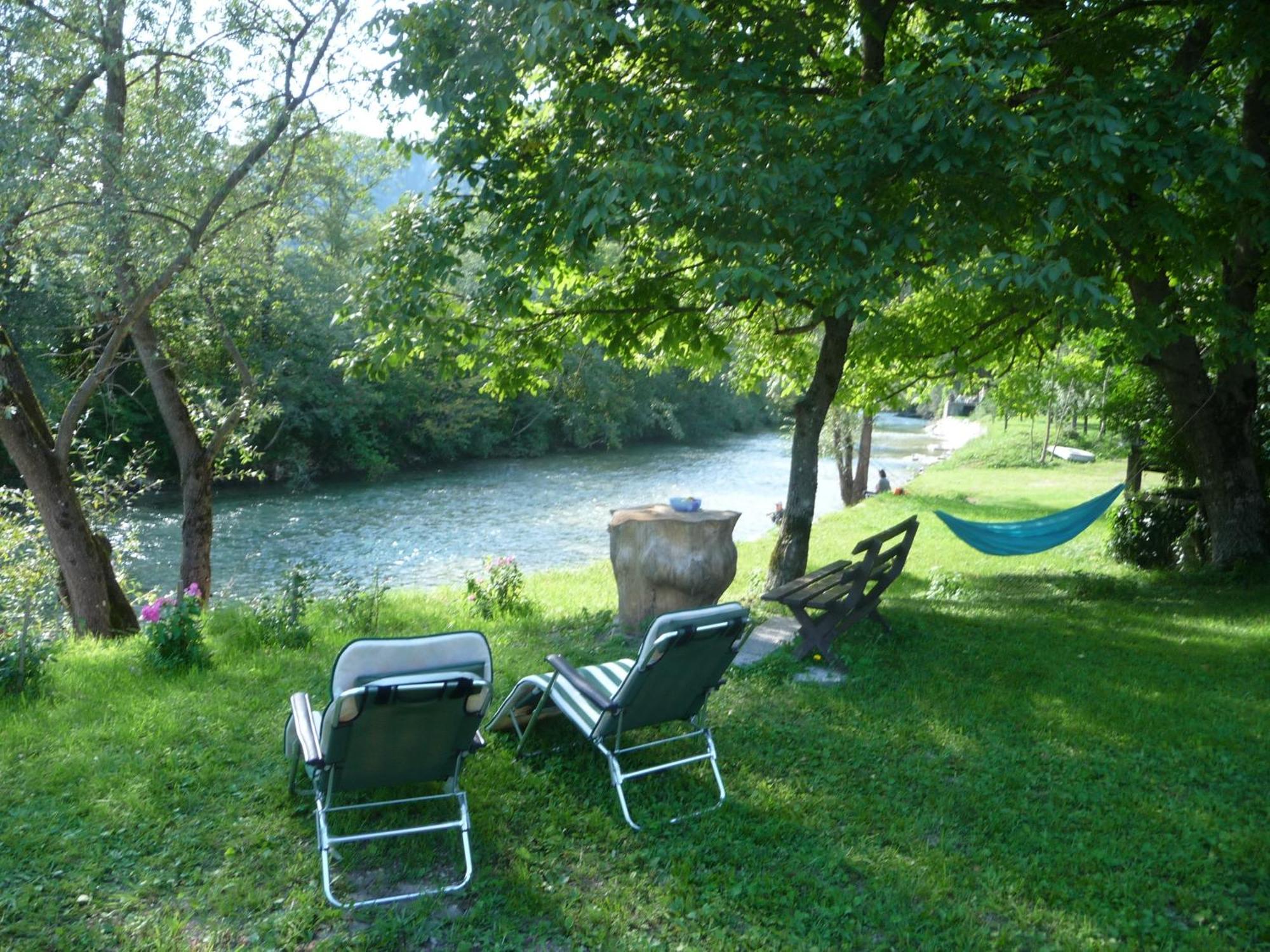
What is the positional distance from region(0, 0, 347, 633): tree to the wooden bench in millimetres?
5695

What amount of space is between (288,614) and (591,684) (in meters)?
3.64

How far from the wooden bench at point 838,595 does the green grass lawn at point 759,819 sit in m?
0.26

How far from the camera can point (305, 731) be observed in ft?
12.9

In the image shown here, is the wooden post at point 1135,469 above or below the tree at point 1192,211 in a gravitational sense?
below

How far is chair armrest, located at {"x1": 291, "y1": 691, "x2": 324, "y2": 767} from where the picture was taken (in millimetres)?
3699

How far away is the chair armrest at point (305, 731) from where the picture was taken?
3699 mm

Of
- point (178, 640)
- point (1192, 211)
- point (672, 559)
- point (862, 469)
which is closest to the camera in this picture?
point (178, 640)

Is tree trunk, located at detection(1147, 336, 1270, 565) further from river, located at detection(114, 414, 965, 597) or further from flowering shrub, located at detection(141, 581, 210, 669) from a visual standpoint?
river, located at detection(114, 414, 965, 597)

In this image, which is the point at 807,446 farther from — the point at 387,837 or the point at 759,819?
the point at 387,837

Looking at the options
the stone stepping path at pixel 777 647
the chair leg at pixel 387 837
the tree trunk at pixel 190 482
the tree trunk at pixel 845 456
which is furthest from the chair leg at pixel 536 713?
the tree trunk at pixel 845 456

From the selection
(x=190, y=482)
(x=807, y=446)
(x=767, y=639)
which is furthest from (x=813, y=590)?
(x=190, y=482)

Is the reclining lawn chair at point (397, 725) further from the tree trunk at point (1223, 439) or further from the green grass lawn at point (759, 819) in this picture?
the tree trunk at point (1223, 439)

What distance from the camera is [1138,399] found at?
39.3 feet

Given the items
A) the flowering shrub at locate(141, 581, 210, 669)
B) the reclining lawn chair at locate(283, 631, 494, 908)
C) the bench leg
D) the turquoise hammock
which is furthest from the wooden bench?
the flowering shrub at locate(141, 581, 210, 669)
